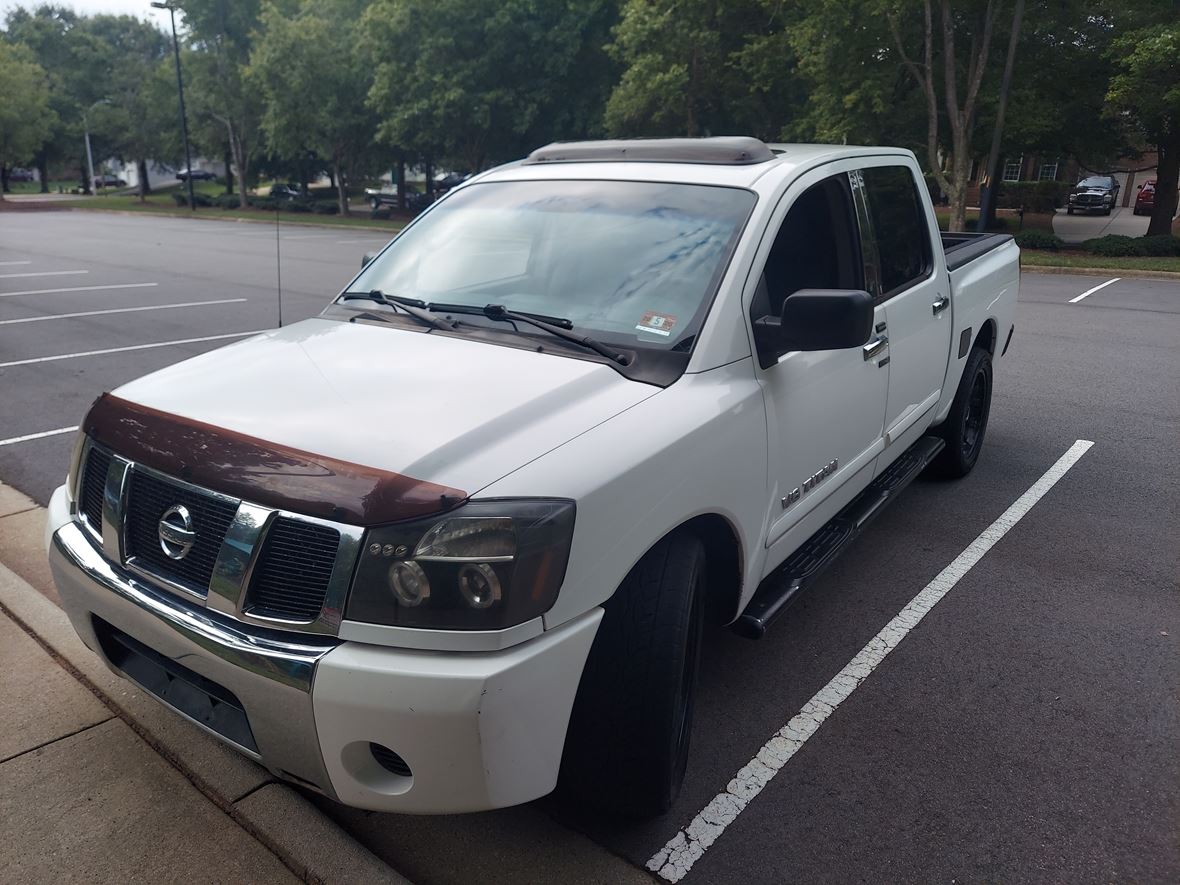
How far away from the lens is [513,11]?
31938 mm

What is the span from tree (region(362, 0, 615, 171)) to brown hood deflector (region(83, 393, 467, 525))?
32056 millimetres

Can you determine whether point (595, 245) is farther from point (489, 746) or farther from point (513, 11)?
point (513, 11)

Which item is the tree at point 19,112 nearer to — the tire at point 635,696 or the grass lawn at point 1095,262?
the grass lawn at point 1095,262

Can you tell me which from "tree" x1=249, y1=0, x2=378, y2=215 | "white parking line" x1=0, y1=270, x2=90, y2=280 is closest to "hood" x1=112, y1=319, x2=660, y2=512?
"white parking line" x1=0, y1=270, x2=90, y2=280

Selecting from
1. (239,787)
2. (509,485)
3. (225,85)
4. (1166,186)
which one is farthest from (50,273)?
(225,85)

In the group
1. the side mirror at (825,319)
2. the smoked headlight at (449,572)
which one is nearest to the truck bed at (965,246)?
the side mirror at (825,319)

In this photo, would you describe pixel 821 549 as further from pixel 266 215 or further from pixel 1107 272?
pixel 266 215

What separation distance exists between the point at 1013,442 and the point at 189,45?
57419mm

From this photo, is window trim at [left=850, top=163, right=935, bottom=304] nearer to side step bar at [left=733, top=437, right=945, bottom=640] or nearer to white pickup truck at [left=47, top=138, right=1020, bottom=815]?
white pickup truck at [left=47, top=138, right=1020, bottom=815]

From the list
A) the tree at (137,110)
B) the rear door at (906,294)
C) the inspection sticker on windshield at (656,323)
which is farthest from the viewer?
the tree at (137,110)

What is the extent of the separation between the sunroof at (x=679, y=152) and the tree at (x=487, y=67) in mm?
30498

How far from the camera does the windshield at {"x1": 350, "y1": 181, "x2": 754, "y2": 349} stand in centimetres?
298

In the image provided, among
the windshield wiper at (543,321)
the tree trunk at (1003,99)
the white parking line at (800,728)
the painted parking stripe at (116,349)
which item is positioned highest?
the tree trunk at (1003,99)

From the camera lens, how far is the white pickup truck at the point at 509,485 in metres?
2.04
